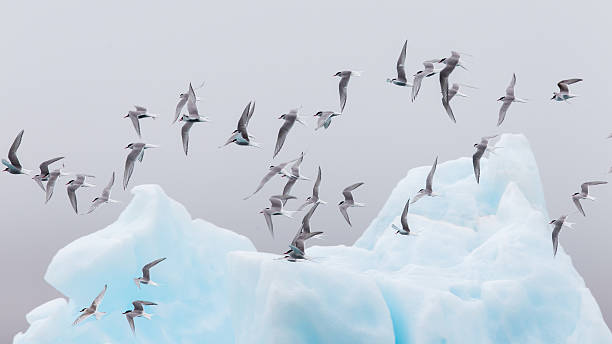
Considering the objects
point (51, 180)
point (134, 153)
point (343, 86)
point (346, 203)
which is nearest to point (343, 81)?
point (343, 86)

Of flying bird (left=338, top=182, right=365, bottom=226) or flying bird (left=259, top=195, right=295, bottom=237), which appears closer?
flying bird (left=259, top=195, right=295, bottom=237)

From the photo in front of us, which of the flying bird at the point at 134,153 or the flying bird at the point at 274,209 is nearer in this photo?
the flying bird at the point at 134,153

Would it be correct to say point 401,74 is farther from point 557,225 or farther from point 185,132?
point 557,225

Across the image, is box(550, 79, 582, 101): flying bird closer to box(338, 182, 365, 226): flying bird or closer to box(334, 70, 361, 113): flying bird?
box(334, 70, 361, 113): flying bird

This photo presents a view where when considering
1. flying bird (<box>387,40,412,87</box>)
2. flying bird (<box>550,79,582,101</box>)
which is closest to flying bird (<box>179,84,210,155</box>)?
flying bird (<box>387,40,412,87</box>)

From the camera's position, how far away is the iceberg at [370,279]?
12148mm

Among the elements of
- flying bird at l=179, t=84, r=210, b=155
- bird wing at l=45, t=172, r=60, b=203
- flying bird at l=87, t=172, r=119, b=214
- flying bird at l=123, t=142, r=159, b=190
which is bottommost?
flying bird at l=87, t=172, r=119, b=214

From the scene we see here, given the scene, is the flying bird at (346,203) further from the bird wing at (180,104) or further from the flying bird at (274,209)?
the bird wing at (180,104)

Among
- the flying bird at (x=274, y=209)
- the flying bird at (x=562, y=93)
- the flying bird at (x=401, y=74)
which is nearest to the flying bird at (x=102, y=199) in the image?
the flying bird at (x=274, y=209)

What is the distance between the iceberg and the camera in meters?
12.1

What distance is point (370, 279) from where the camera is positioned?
41.1 ft

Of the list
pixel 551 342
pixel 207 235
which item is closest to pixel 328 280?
pixel 551 342

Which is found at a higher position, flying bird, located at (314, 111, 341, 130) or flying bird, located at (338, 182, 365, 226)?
flying bird, located at (314, 111, 341, 130)

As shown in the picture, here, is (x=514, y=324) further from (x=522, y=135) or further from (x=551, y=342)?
(x=522, y=135)
